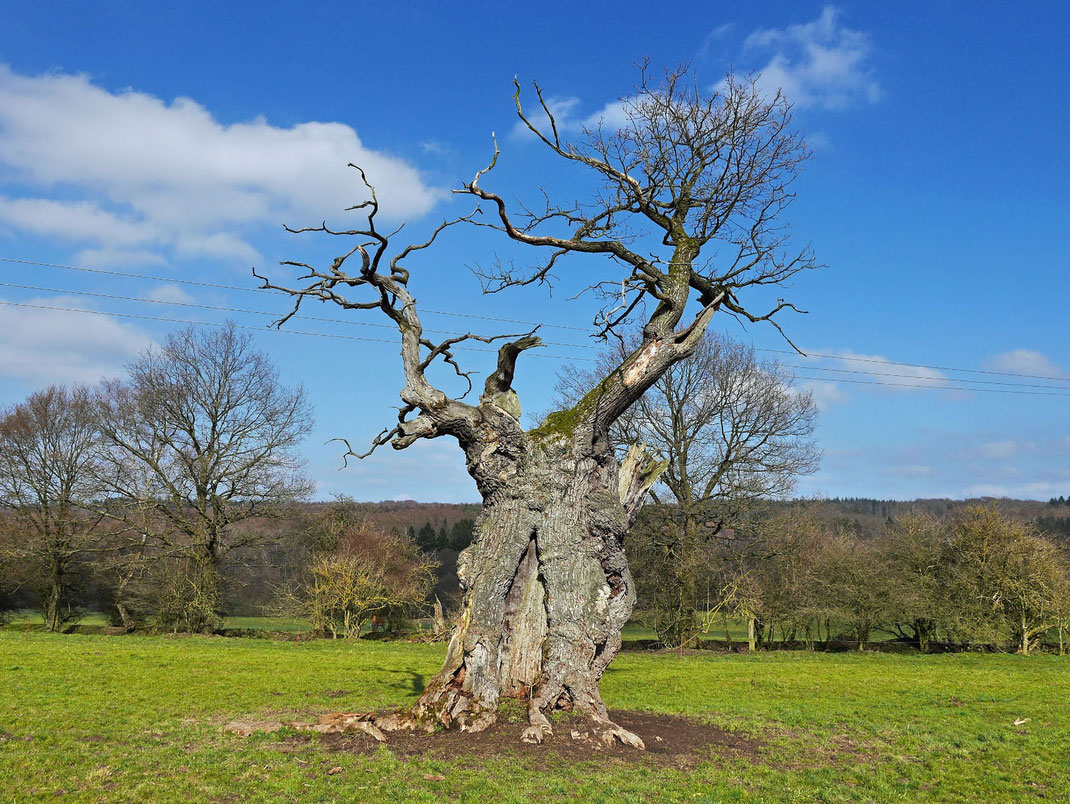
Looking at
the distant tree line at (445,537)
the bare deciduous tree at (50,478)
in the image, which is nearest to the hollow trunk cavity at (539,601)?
the bare deciduous tree at (50,478)

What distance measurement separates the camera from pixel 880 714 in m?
A: 12.2

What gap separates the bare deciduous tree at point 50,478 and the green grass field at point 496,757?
14.1 m

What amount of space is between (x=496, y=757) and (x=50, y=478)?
31122mm

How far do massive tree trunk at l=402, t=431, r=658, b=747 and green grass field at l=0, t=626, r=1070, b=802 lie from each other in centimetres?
140

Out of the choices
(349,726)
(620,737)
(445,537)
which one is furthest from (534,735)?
(445,537)

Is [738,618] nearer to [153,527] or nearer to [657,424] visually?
[657,424]

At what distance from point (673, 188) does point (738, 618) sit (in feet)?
63.2

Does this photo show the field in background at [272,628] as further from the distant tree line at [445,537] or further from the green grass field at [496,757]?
the green grass field at [496,757]

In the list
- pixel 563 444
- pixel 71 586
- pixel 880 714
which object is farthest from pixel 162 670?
pixel 71 586

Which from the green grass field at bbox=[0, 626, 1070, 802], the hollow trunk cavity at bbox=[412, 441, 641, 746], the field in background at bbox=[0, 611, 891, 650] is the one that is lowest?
the field in background at bbox=[0, 611, 891, 650]

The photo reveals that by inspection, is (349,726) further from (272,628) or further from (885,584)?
(272,628)

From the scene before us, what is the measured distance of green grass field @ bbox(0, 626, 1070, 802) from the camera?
702cm

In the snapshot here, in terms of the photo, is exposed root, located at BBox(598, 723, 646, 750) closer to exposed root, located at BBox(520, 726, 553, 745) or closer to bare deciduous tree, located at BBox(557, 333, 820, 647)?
exposed root, located at BBox(520, 726, 553, 745)

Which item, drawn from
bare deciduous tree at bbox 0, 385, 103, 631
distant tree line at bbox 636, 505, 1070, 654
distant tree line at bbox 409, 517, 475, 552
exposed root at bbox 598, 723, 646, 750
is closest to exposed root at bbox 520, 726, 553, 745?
exposed root at bbox 598, 723, 646, 750
